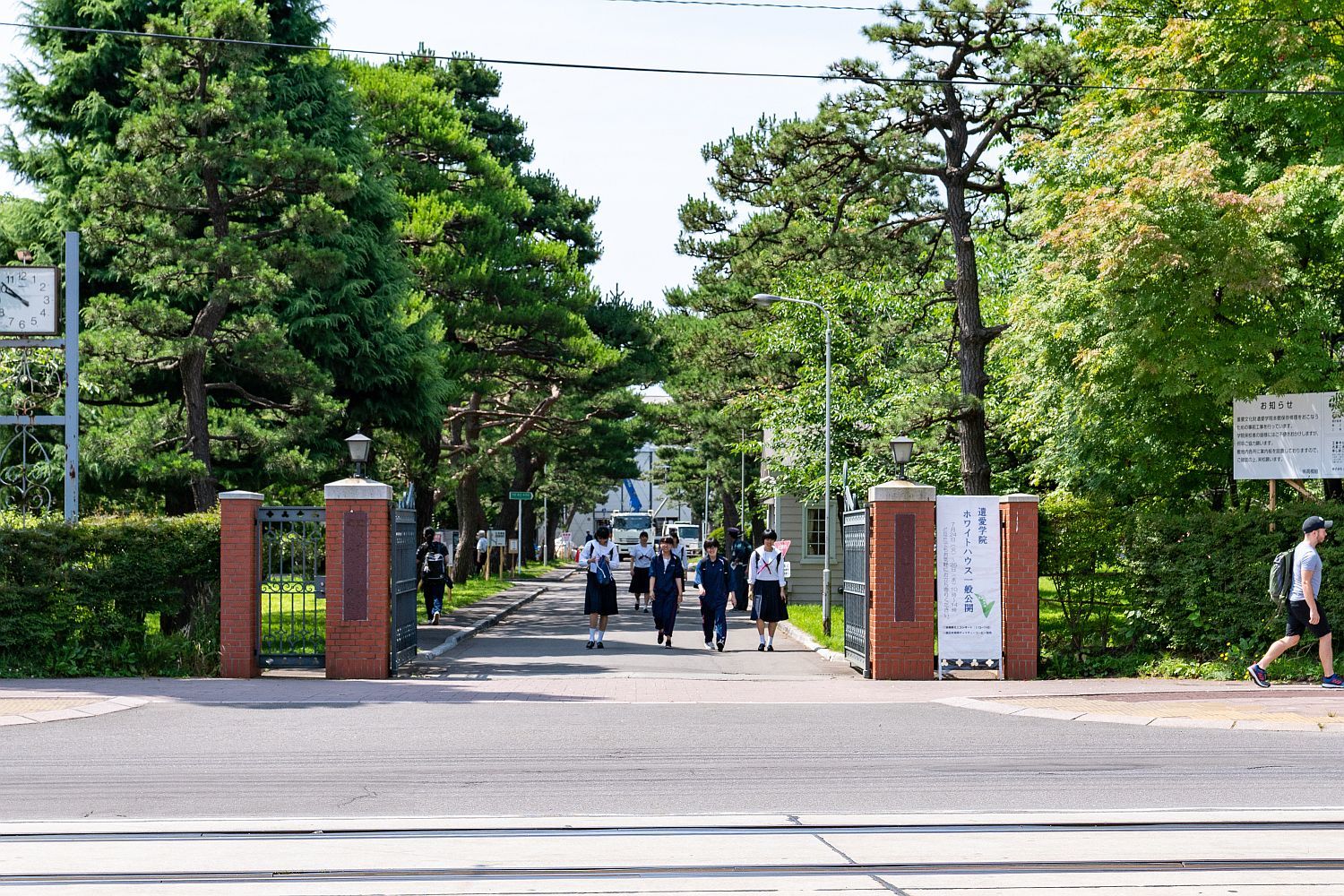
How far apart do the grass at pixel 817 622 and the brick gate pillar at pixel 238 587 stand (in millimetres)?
9343

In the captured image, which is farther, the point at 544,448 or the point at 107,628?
the point at 544,448

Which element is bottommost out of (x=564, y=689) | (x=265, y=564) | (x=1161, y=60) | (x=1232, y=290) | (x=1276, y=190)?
(x=564, y=689)

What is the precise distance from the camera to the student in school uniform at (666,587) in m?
23.5

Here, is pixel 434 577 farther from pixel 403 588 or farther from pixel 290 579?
pixel 290 579

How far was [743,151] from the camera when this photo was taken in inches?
1094

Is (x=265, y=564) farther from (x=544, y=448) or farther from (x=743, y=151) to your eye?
(x=544, y=448)

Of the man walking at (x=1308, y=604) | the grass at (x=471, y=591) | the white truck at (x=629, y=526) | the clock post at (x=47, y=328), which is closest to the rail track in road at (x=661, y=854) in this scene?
the man walking at (x=1308, y=604)

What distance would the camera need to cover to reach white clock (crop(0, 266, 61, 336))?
754 inches

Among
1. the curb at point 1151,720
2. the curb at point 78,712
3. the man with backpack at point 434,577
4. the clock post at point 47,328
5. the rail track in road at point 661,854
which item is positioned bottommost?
the curb at point 1151,720

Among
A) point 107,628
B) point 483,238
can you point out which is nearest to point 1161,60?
point 107,628

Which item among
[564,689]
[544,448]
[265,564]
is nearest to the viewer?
[564,689]

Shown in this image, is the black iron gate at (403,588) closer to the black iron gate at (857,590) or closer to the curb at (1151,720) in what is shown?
the black iron gate at (857,590)

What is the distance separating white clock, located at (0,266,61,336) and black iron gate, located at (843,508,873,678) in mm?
11123

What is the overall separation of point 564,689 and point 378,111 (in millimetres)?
24210
